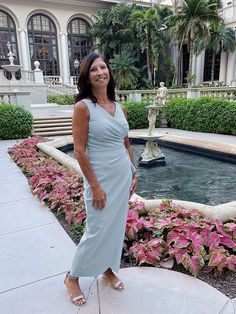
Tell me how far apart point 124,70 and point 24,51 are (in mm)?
9601

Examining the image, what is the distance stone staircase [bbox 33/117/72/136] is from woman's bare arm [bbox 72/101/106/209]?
32.9 feet

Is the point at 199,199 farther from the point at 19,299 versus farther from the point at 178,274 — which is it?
the point at 19,299

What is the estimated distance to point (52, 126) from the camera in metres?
12.4

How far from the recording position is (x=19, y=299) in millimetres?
2297

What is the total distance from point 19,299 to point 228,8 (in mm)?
26475

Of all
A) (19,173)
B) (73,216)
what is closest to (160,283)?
(73,216)

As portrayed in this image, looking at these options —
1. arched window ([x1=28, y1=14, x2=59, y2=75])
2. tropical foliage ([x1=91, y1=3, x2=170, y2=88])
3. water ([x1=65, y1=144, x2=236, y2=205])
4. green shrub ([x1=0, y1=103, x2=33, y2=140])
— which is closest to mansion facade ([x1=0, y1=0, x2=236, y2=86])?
arched window ([x1=28, y1=14, x2=59, y2=75])

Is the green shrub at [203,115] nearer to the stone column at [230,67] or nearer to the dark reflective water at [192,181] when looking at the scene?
the dark reflective water at [192,181]

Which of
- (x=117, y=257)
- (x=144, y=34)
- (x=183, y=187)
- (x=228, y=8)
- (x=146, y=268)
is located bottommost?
(x=183, y=187)

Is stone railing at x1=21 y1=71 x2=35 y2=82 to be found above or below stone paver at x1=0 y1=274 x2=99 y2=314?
above

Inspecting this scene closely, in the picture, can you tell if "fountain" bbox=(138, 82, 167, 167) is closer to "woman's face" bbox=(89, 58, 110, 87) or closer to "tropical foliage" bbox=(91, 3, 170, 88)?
"woman's face" bbox=(89, 58, 110, 87)

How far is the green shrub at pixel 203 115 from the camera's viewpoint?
1047 centimetres

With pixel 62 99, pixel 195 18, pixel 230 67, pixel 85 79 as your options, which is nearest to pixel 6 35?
pixel 62 99

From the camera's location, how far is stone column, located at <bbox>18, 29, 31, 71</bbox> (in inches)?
1003
